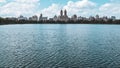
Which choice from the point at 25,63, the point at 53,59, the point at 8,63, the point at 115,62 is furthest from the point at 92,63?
the point at 8,63

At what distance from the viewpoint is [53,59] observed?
41562 mm

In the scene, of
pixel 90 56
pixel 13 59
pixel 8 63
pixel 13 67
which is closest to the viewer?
pixel 13 67

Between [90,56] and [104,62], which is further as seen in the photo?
[90,56]

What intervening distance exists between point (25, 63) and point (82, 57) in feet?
44.6

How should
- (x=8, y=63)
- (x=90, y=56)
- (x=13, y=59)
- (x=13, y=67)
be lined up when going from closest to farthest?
(x=13, y=67)
(x=8, y=63)
(x=13, y=59)
(x=90, y=56)

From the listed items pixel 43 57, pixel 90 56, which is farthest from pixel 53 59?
pixel 90 56

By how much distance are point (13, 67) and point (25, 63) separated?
3.39 meters

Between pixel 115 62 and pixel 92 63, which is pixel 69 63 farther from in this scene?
pixel 115 62

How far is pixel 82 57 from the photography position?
43.8 metres

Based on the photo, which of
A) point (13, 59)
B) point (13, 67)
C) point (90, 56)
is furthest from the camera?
point (90, 56)

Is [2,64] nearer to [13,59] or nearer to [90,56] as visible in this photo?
[13,59]

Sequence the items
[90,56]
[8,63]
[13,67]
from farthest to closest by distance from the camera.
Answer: [90,56], [8,63], [13,67]

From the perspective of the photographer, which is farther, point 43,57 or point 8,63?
point 43,57

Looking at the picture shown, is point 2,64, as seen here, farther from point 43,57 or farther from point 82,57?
point 82,57
